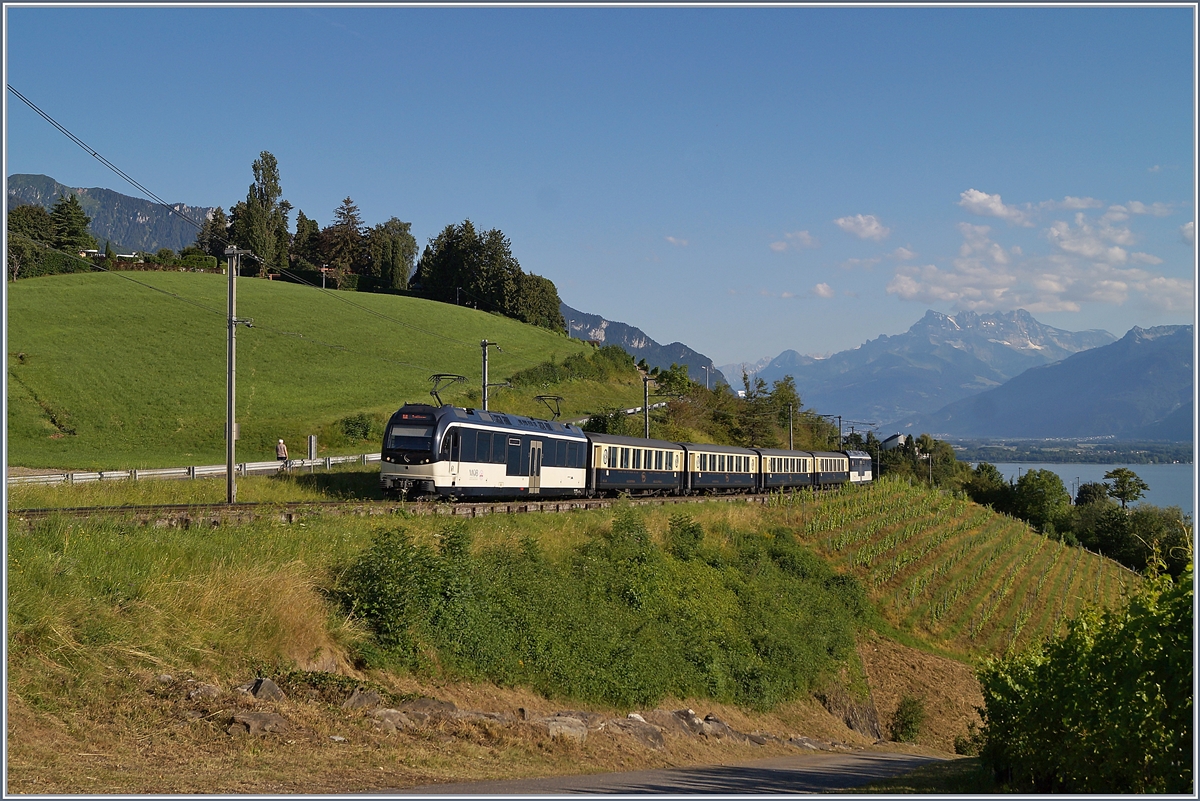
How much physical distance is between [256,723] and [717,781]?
19.4 ft

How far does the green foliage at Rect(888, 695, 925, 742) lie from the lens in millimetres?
25859

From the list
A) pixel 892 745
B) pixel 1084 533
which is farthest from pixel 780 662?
pixel 1084 533

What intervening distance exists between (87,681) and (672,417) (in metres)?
68.5

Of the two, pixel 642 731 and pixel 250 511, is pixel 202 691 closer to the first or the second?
pixel 642 731

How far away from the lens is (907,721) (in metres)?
26.1

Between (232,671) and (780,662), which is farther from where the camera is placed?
(780,662)

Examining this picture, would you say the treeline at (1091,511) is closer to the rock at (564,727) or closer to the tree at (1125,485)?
the tree at (1125,485)

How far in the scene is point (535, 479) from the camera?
3325 centimetres

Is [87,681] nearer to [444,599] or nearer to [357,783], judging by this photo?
[357,783]

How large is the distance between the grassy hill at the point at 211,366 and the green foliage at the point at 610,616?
28027 millimetres

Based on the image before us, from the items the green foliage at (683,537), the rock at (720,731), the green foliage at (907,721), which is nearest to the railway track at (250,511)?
the green foliage at (683,537)

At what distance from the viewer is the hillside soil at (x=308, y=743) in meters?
9.02

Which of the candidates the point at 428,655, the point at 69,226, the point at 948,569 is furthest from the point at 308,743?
the point at 69,226

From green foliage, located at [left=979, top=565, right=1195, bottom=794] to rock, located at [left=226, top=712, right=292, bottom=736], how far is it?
902cm
